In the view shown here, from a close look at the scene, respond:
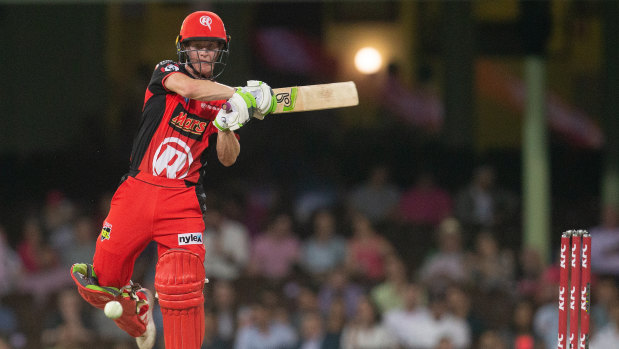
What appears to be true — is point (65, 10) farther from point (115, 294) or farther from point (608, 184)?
point (115, 294)

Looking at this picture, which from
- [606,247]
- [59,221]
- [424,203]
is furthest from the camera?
[424,203]

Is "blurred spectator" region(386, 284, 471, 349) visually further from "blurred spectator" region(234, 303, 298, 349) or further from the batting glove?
the batting glove

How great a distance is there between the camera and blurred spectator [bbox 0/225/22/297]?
1088cm

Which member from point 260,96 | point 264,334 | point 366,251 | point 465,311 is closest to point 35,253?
point 264,334

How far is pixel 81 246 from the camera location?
432 inches

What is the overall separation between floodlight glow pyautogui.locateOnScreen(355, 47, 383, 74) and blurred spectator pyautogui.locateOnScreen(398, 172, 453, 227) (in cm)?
369

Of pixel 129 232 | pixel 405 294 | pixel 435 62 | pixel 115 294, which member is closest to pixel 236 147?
pixel 129 232

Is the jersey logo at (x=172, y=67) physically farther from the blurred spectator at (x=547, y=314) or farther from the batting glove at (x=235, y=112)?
the blurred spectator at (x=547, y=314)

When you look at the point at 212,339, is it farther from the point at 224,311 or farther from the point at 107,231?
the point at 107,231

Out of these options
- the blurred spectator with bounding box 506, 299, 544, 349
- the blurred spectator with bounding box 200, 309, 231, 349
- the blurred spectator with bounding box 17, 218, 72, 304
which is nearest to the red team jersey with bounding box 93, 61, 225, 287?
the blurred spectator with bounding box 200, 309, 231, 349

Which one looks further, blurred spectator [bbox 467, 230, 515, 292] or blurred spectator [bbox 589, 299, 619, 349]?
blurred spectator [bbox 467, 230, 515, 292]

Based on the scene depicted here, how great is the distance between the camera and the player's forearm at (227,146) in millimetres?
5457

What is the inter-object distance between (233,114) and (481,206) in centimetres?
731

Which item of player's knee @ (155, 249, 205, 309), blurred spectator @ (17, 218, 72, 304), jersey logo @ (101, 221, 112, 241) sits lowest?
blurred spectator @ (17, 218, 72, 304)
